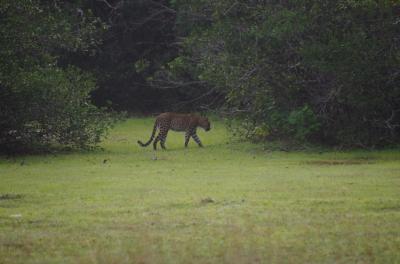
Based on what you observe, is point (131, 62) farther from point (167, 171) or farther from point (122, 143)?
point (167, 171)

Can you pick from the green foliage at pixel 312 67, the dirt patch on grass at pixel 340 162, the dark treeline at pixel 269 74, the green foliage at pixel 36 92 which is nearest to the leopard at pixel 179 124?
the dark treeline at pixel 269 74

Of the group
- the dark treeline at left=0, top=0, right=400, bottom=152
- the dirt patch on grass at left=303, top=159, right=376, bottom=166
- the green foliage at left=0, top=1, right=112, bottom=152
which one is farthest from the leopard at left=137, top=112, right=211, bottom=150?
the dirt patch on grass at left=303, top=159, right=376, bottom=166

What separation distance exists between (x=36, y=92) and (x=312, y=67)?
7.16 meters

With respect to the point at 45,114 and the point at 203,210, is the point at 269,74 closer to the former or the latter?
the point at 45,114

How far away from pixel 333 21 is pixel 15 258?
1415 cm

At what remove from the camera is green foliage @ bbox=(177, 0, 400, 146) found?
20672 mm

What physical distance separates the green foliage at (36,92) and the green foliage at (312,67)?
3.85 meters

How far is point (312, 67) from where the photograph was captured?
70.3 ft

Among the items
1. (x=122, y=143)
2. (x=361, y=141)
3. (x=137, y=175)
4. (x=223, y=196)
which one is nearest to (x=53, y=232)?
(x=223, y=196)

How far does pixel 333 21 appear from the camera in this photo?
70.4ft

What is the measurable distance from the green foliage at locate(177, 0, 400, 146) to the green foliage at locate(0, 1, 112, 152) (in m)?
3.85

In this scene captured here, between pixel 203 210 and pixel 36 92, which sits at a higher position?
pixel 36 92

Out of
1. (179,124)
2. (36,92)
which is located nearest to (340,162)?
(179,124)

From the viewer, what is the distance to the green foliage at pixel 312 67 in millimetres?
20672
